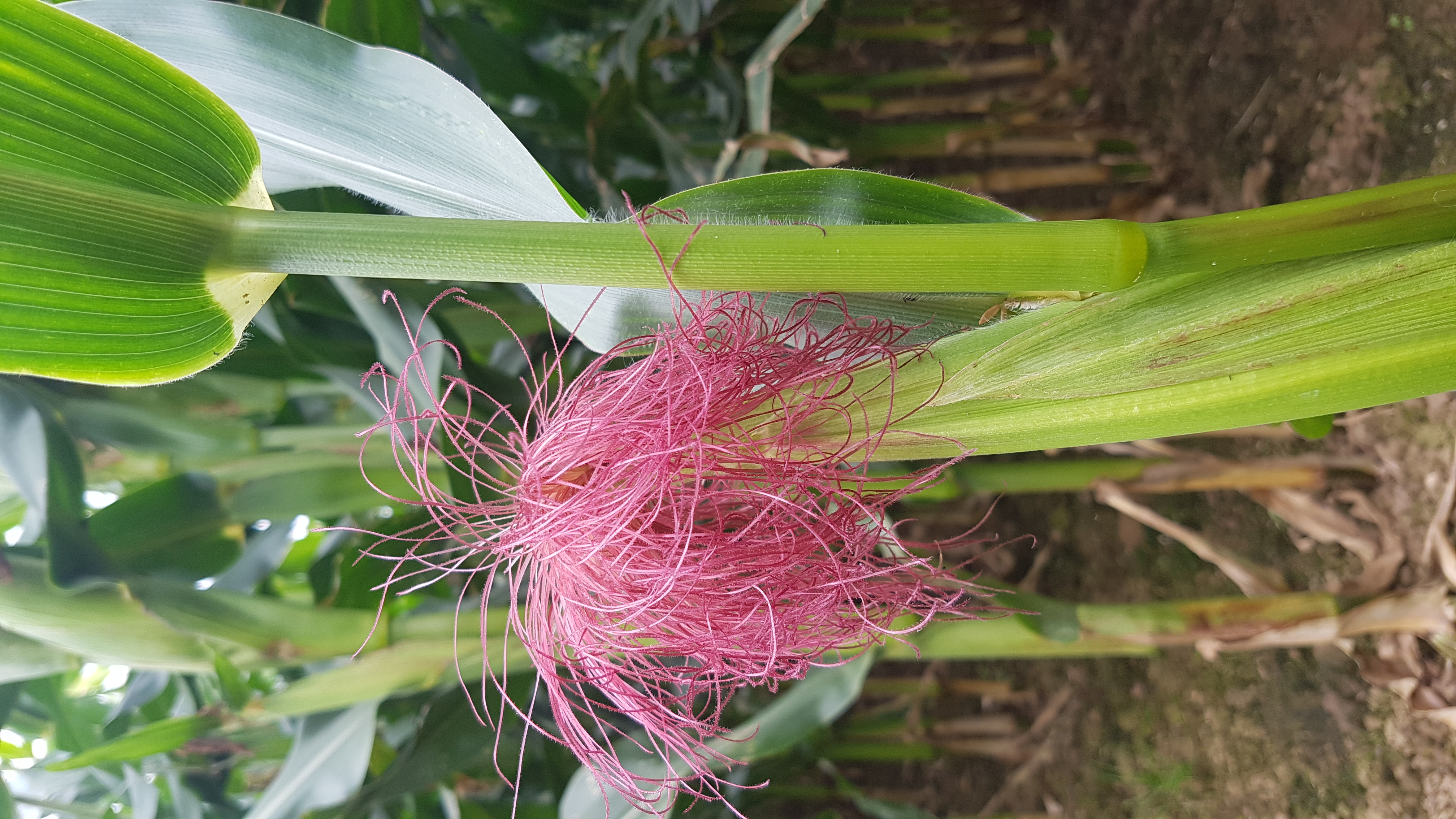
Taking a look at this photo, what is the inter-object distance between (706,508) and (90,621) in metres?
0.80

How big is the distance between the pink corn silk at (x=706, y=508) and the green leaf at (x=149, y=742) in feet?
2.04

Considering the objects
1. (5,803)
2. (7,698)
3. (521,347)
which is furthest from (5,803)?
(521,347)

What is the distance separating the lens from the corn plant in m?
0.53

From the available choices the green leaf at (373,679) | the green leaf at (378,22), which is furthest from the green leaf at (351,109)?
the green leaf at (373,679)

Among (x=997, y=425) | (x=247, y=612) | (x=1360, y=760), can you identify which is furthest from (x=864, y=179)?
(x=1360, y=760)

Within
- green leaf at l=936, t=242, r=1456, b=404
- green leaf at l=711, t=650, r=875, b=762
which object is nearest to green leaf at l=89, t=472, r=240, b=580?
green leaf at l=711, t=650, r=875, b=762

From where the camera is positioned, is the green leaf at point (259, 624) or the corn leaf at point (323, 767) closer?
the green leaf at point (259, 624)

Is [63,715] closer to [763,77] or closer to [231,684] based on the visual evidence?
[231,684]

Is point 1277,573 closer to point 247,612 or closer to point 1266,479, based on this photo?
point 1266,479

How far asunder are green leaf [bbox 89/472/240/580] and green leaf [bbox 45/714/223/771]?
0.66 ft

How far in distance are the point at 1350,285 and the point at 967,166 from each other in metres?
1.34

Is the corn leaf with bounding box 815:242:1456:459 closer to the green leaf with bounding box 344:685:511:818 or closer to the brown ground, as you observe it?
the brown ground

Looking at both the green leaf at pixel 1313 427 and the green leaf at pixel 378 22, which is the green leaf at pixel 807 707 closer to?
the green leaf at pixel 1313 427

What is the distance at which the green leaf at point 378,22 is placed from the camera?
3.19 feet
